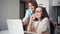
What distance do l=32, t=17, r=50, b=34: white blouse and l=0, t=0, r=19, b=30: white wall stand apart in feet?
1.77

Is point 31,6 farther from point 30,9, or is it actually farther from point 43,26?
point 43,26

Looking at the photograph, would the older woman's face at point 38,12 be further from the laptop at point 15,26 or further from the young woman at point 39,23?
the laptop at point 15,26

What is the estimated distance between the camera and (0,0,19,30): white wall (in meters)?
3.35

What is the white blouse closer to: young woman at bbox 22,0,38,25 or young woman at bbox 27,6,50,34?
young woman at bbox 27,6,50,34

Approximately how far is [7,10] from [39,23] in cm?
84

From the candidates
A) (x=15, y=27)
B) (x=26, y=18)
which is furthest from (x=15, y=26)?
(x=26, y=18)

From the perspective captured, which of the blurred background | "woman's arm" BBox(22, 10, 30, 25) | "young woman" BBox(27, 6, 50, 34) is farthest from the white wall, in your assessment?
"young woman" BBox(27, 6, 50, 34)

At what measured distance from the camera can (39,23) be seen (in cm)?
334

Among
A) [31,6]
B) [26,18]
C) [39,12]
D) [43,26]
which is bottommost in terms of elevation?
[43,26]

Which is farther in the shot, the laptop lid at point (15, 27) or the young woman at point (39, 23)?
the young woman at point (39, 23)

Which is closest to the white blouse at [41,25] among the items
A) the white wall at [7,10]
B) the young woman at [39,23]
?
the young woman at [39,23]

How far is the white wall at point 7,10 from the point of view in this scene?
3352 mm

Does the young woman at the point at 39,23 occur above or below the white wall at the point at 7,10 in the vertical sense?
below

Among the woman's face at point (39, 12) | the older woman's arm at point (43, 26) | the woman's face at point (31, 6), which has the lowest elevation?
the older woman's arm at point (43, 26)
